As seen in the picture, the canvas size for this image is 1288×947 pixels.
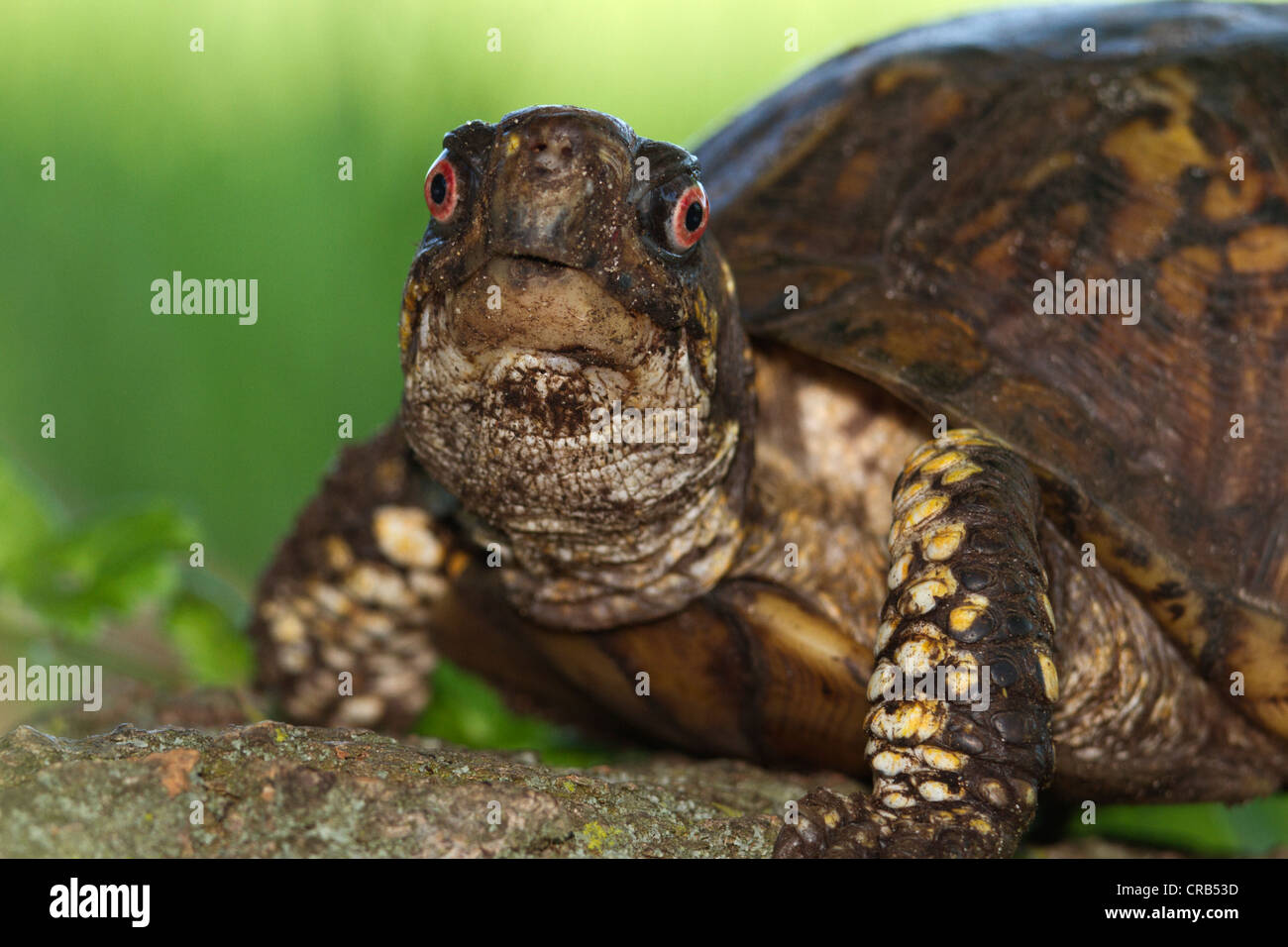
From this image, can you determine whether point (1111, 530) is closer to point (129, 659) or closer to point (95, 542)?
point (95, 542)

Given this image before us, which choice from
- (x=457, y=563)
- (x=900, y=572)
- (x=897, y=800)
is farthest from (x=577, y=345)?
(x=457, y=563)

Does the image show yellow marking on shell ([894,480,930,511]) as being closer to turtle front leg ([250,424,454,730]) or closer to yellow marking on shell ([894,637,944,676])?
yellow marking on shell ([894,637,944,676])

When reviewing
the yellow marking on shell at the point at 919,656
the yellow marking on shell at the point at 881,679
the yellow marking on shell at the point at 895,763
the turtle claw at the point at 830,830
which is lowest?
the turtle claw at the point at 830,830

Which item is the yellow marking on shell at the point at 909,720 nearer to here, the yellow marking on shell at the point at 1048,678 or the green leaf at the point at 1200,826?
the yellow marking on shell at the point at 1048,678

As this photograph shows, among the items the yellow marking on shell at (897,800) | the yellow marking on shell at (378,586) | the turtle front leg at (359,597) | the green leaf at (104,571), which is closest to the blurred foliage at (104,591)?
the green leaf at (104,571)

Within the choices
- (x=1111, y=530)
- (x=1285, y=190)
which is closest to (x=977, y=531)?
(x=1111, y=530)

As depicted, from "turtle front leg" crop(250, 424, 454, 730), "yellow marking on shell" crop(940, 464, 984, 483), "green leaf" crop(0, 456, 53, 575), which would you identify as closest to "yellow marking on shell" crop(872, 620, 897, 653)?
"yellow marking on shell" crop(940, 464, 984, 483)

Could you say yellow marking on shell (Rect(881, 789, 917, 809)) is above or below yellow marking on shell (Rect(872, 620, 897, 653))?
below
